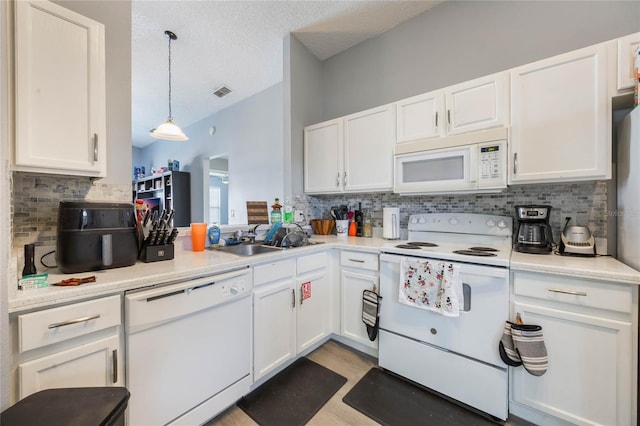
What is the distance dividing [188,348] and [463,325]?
61.5 inches

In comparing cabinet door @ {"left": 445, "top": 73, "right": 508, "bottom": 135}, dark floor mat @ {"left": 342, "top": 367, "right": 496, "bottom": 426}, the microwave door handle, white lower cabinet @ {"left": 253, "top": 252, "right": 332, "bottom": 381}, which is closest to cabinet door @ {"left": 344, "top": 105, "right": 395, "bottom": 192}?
cabinet door @ {"left": 445, "top": 73, "right": 508, "bottom": 135}

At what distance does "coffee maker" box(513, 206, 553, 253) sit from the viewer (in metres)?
1.56

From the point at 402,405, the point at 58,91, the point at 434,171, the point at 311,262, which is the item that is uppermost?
the point at 58,91

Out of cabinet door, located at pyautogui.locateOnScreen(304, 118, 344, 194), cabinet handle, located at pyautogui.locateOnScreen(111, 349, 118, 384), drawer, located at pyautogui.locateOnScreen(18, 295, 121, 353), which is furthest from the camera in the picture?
cabinet door, located at pyautogui.locateOnScreen(304, 118, 344, 194)

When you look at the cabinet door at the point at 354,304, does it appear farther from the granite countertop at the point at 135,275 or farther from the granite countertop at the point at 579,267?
the granite countertop at the point at 579,267

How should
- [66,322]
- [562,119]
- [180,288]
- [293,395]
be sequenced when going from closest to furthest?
[66,322] < [180,288] < [562,119] < [293,395]

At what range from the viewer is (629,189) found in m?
1.32

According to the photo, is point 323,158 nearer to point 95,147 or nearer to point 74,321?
point 95,147

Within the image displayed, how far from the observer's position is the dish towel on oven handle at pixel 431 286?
1469mm

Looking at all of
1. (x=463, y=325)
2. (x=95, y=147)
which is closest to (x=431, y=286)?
(x=463, y=325)

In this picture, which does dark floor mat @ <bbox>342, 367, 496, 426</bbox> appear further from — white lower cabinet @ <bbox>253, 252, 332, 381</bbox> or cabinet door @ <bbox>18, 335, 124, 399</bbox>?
cabinet door @ <bbox>18, 335, 124, 399</bbox>

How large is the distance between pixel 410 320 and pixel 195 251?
5.28 feet

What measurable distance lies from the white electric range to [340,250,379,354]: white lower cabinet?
110 millimetres

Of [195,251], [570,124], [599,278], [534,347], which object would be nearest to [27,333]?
[195,251]
